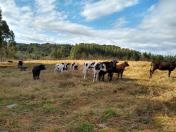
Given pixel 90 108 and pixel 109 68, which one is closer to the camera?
pixel 90 108

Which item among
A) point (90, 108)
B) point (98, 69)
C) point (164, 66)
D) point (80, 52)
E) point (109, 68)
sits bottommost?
point (90, 108)

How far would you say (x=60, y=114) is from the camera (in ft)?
54.8

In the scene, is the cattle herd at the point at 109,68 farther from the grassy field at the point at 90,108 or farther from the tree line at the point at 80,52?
the tree line at the point at 80,52

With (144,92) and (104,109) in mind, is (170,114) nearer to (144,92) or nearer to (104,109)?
(104,109)

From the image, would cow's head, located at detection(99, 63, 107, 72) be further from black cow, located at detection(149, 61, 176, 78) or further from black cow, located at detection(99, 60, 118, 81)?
black cow, located at detection(149, 61, 176, 78)

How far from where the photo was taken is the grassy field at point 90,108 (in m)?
14.6

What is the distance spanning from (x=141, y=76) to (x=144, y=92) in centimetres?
965

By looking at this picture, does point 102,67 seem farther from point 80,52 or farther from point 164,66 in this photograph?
point 80,52

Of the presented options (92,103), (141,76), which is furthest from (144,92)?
(141,76)

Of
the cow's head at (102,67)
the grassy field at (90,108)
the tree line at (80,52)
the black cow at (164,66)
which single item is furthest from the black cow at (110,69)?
the tree line at (80,52)

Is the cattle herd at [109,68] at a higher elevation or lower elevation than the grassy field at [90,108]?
higher

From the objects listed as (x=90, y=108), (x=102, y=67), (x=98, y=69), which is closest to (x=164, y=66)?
(x=102, y=67)

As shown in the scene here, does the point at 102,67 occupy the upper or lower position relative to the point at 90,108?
upper

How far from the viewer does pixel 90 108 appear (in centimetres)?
1728
